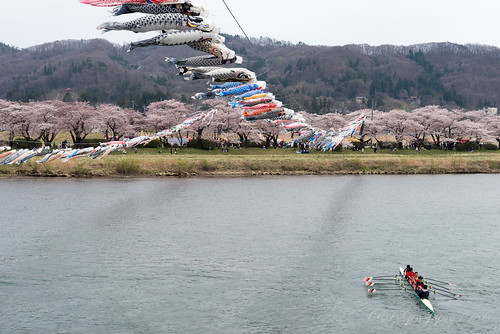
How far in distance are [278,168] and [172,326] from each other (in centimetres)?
4617

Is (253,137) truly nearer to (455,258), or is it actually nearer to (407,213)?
(407,213)

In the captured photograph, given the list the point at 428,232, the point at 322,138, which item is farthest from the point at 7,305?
the point at 322,138

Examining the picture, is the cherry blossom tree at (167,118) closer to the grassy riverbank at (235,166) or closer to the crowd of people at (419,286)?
the grassy riverbank at (235,166)

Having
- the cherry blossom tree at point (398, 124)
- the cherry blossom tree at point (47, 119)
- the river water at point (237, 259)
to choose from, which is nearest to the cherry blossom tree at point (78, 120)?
the cherry blossom tree at point (47, 119)

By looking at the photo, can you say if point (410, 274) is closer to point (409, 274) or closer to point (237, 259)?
point (409, 274)

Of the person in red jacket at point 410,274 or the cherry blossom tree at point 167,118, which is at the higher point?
the cherry blossom tree at point 167,118

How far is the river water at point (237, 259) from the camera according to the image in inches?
797

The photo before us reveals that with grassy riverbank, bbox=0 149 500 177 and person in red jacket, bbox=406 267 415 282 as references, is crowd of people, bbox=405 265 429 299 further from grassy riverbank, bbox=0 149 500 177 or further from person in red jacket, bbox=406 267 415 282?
grassy riverbank, bbox=0 149 500 177

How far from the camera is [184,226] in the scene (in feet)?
115

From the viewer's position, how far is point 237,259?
89.6 feet

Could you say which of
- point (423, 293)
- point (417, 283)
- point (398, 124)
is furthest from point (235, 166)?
point (398, 124)

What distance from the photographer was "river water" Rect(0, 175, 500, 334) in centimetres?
2023

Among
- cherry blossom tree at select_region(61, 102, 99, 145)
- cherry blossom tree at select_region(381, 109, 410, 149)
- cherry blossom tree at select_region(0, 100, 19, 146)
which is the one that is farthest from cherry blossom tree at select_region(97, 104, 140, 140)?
cherry blossom tree at select_region(381, 109, 410, 149)

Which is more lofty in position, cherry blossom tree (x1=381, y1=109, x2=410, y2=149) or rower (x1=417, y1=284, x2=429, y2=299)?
cherry blossom tree (x1=381, y1=109, x2=410, y2=149)
